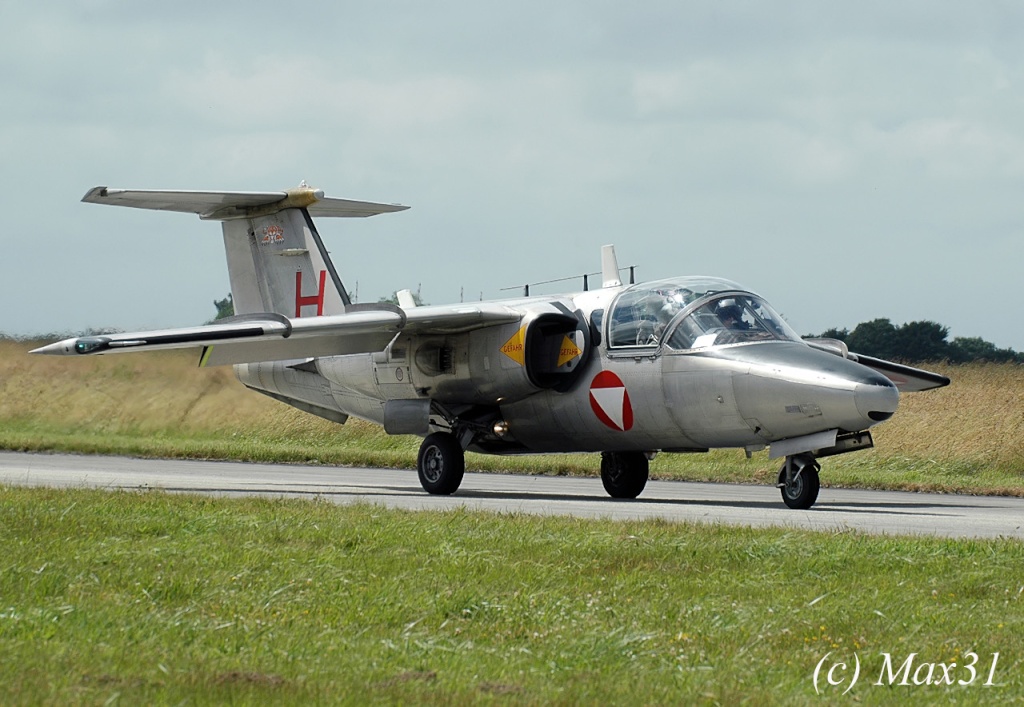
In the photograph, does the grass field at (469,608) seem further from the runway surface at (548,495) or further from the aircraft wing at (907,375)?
the aircraft wing at (907,375)

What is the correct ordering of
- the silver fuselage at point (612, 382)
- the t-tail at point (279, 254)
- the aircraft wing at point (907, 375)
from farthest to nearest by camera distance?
the t-tail at point (279, 254)
the aircraft wing at point (907, 375)
the silver fuselage at point (612, 382)

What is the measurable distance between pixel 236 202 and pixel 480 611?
14284 millimetres

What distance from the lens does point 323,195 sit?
67.5ft

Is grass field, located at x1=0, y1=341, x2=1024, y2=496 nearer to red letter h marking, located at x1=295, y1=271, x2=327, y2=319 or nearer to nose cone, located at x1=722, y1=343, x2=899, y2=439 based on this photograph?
red letter h marking, located at x1=295, y1=271, x2=327, y2=319

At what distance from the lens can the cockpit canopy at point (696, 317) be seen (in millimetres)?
16359

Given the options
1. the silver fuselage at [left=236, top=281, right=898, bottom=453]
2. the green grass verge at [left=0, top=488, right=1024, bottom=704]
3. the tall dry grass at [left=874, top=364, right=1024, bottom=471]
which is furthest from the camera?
the tall dry grass at [left=874, top=364, right=1024, bottom=471]

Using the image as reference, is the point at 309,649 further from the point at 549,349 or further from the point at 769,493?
the point at 769,493

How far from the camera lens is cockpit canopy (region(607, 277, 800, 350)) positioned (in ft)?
53.7

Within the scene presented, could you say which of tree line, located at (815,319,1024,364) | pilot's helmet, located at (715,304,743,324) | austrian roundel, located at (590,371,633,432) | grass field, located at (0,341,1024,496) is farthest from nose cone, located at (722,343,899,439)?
tree line, located at (815,319,1024,364)

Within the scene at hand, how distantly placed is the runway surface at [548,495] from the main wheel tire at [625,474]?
0.80 ft

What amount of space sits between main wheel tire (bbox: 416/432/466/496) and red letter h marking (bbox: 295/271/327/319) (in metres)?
3.45

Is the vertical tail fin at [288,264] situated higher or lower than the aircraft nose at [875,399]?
higher

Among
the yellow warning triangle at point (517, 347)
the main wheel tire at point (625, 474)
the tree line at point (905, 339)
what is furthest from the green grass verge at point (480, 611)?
the tree line at point (905, 339)

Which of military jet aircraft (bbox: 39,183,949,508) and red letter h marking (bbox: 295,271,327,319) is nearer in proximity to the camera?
military jet aircraft (bbox: 39,183,949,508)
